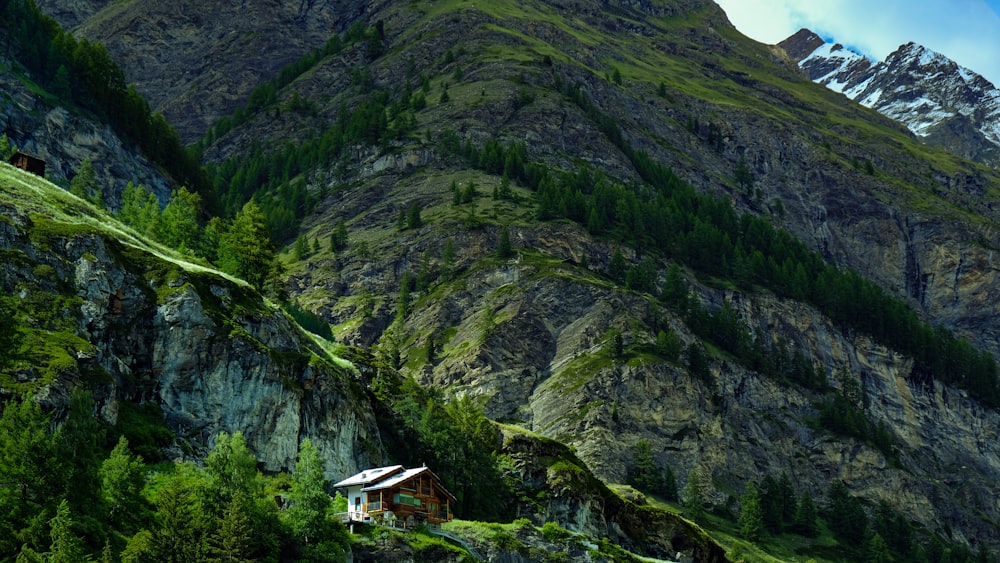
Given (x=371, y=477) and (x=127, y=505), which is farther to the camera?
(x=371, y=477)

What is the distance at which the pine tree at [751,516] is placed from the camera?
16112 centimetres

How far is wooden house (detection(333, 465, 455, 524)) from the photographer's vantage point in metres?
87.7

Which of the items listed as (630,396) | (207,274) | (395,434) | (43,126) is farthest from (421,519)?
(43,126)

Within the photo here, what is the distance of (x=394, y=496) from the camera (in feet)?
289

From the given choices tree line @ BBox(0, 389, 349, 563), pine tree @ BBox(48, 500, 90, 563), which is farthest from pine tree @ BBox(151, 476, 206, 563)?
pine tree @ BBox(48, 500, 90, 563)

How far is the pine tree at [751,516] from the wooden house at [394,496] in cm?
8344

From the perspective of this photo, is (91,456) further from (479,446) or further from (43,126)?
(43,126)

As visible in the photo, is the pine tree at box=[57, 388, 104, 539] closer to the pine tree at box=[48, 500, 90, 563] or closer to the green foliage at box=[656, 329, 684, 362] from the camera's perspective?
the pine tree at box=[48, 500, 90, 563]

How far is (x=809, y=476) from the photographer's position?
626ft

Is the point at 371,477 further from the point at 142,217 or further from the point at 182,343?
the point at 142,217


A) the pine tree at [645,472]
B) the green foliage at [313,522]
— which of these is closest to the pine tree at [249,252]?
the green foliage at [313,522]

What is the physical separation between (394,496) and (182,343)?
25.5 meters

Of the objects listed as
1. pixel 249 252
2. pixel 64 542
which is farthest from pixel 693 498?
pixel 64 542

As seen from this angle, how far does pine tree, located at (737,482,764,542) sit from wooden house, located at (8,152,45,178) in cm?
11339
